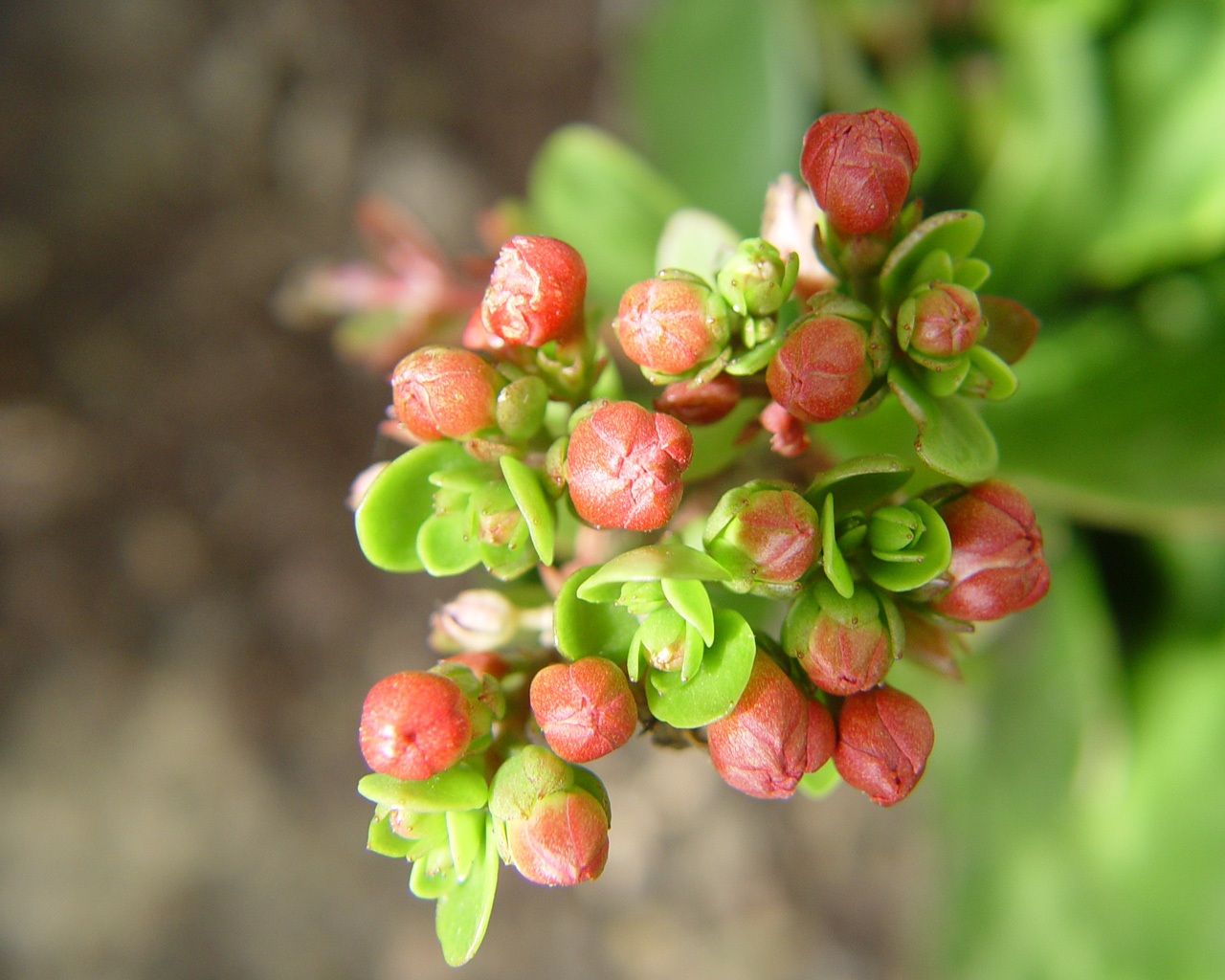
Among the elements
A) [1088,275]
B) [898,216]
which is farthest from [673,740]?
[1088,275]

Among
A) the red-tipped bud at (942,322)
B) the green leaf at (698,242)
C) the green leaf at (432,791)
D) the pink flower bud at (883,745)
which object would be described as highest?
the red-tipped bud at (942,322)

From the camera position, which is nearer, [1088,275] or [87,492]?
[1088,275]

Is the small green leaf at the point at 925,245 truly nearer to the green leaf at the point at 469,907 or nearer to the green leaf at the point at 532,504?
the green leaf at the point at 532,504

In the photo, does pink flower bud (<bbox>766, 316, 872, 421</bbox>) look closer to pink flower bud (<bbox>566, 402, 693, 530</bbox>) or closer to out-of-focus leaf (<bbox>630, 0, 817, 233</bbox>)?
pink flower bud (<bbox>566, 402, 693, 530</bbox>)

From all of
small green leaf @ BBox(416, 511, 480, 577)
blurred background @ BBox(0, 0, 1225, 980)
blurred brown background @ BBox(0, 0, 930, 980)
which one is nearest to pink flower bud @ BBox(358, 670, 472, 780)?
small green leaf @ BBox(416, 511, 480, 577)

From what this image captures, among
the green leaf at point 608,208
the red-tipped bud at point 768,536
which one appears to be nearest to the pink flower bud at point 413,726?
the red-tipped bud at point 768,536

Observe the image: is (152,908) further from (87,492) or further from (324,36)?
(324,36)

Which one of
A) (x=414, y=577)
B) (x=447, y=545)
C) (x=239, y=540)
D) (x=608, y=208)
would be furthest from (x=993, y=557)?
(x=239, y=540)
